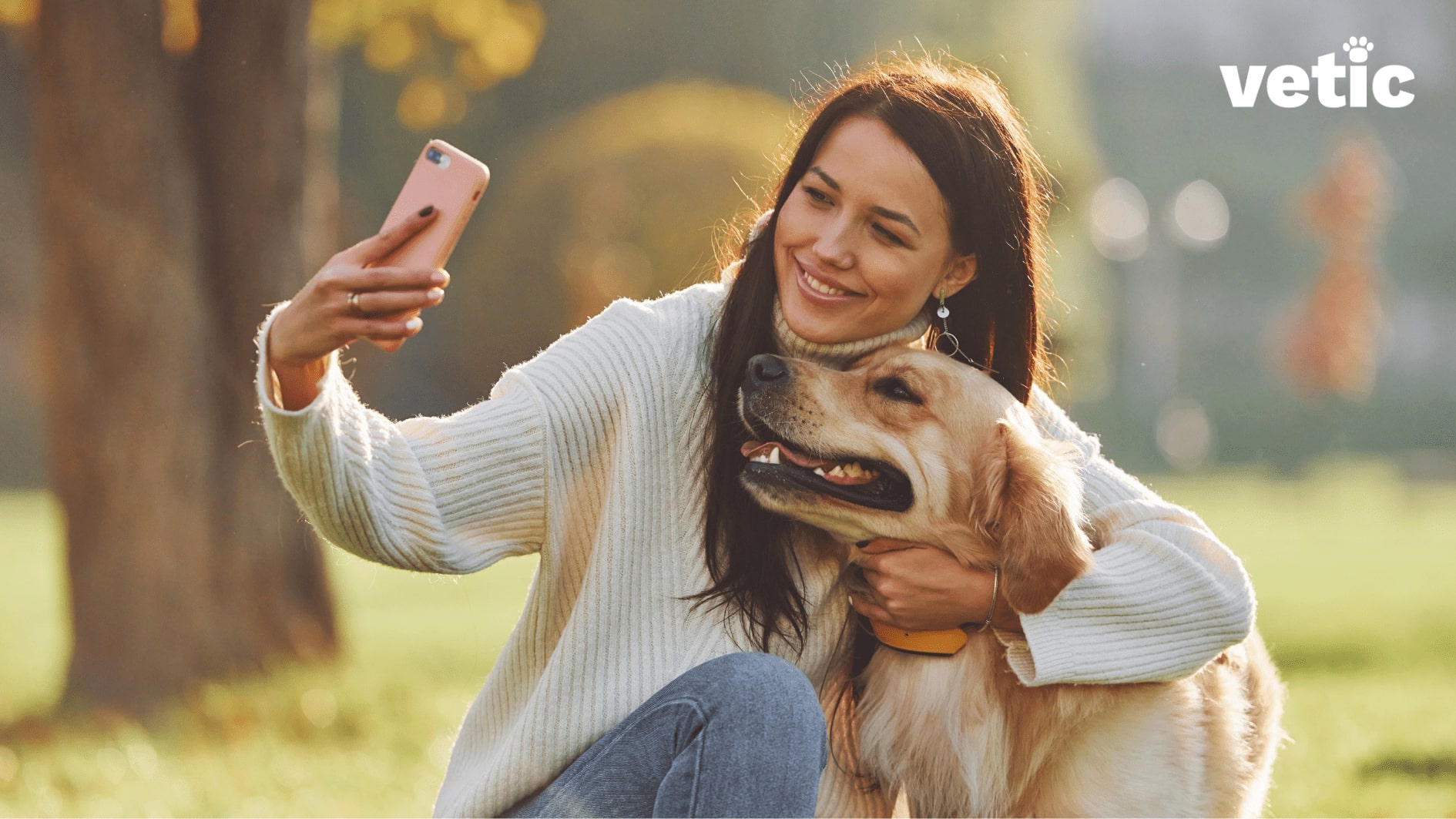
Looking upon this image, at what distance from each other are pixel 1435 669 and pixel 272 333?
6.13 metres

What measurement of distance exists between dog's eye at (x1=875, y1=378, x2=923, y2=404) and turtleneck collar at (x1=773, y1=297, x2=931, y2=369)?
9 cm

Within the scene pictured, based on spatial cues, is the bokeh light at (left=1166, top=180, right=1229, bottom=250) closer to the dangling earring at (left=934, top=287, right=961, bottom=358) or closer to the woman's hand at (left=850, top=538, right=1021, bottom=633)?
the dangling earring at (left=934, top=287, right=961, bottom=358)

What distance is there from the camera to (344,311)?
1842mm

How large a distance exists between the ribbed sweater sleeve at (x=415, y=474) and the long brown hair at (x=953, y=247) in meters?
0.38

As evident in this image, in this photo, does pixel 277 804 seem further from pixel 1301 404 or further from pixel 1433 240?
pixel 1433 240

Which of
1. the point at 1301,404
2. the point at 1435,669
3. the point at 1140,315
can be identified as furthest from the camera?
the point at 1140,315

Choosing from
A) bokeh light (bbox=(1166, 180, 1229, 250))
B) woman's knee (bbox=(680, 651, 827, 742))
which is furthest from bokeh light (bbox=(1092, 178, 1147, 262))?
woman's knee (bbox=(680, 651, 827, 742))

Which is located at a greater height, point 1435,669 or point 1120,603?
point 1120,603

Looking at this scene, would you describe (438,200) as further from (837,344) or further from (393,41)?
(393,41)

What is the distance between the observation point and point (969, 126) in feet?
8.48

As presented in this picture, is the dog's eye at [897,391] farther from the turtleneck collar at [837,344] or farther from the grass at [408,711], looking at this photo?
the grass at [408,711]

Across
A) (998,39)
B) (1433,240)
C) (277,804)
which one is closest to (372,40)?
(277,804)

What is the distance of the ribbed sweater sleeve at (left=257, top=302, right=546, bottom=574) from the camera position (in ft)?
6.23

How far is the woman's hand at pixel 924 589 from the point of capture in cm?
259
